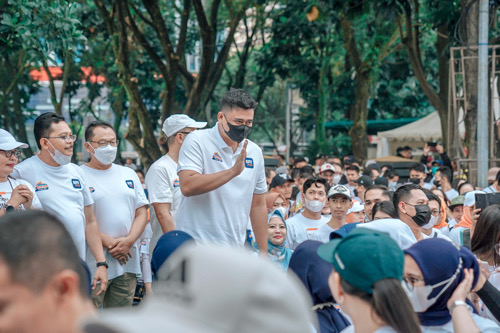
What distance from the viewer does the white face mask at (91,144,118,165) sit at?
6.08 m

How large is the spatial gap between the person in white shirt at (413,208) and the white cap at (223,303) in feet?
15.8

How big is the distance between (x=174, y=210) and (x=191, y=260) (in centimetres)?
499

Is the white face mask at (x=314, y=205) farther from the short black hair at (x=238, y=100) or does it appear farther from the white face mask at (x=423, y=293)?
the white face mask at (x=423, y=293)

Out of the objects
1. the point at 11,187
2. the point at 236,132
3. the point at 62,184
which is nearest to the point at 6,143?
the point at 11,187

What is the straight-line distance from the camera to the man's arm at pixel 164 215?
243 inches

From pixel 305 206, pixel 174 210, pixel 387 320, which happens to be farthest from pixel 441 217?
pixel 387 320

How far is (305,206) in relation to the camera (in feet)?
26.5

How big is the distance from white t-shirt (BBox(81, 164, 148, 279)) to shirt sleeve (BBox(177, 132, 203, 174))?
112 centimetres

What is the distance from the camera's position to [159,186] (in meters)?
6.35

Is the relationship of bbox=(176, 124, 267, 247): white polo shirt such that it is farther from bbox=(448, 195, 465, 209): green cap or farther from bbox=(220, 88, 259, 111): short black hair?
bbox=(448, 195, 465, 209): green cap

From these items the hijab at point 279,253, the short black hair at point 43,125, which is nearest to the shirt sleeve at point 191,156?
the short black hair at point 43,125

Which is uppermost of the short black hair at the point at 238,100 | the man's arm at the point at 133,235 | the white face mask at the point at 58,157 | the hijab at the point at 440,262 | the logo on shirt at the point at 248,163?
the short black hair at the point at 238,100

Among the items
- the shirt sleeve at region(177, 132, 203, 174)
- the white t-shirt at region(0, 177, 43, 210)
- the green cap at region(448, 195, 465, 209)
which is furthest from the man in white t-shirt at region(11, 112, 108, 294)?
the green cap at region(448, 195, 465, 209)

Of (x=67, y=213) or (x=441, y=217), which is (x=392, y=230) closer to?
(x=67, y=213)
